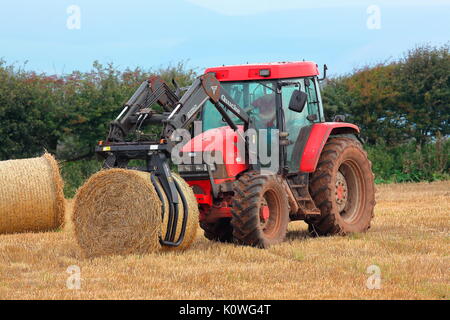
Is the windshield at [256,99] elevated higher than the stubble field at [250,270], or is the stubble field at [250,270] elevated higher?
the windshield at [256,99]

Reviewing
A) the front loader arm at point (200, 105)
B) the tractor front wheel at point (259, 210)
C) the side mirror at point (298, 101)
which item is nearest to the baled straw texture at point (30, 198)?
the front loader arm at point (200, 105)

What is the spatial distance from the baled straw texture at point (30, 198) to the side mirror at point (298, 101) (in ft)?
15.3

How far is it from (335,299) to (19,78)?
55.9ft

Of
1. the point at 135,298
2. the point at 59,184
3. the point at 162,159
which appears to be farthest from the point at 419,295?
the point at 59,184

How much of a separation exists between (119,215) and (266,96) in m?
2.75

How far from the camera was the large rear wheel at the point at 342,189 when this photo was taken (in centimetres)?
1108

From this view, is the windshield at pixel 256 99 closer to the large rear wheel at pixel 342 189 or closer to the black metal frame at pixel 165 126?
the black metal frame at pixel 165 126

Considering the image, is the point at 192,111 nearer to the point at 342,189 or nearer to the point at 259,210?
the point at 259,210

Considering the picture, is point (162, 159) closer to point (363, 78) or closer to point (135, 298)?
point (135, 298)

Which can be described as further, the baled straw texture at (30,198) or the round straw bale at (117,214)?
the baled straw texture at (30,198)

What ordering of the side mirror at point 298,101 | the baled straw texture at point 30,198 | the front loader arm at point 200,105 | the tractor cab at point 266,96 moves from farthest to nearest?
1. the baled straw texture at point 30,198
2. the tractor cab at point 266,96
3. the side mirror at point 298,101
4. the front loader arm at point 200,105

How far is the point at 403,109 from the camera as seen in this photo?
25.2 metres

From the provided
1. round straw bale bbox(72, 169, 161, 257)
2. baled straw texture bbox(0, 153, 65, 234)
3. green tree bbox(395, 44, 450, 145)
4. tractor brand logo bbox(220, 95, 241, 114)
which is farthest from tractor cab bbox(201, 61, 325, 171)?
green tree bbox(395, 44, 450, 145)

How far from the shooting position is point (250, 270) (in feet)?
26.9
